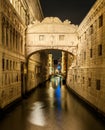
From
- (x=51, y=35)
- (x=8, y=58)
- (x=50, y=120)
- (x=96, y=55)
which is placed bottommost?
(x=50, y=120)

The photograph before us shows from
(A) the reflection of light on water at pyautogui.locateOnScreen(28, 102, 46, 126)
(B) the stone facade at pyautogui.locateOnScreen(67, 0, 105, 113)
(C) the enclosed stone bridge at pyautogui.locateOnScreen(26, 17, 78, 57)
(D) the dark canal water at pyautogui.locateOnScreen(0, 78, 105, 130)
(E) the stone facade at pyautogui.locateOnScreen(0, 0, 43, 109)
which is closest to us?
(D) the dark canal water at pyautogui.locateOnScreen(0, 78, 105, 130)

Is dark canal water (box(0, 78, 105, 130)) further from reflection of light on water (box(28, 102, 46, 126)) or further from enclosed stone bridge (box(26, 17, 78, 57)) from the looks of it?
enclosed stone bridge (box(26, 17, 78, 57))

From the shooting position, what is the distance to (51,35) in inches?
1065

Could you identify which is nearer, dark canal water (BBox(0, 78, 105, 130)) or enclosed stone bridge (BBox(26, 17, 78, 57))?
dark canal water (BBox(0, 78, 105, 130))

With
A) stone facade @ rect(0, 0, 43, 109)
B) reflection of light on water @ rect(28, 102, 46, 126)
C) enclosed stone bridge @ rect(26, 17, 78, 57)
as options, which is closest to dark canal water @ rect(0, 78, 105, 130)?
reflection of light on water @ rect(28, 102, 46, 126)

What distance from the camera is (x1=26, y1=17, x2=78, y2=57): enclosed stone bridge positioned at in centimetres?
2684

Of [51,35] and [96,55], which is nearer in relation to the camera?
[96,55]

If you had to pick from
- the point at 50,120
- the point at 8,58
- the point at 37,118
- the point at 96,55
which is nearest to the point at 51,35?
the point at 8,58

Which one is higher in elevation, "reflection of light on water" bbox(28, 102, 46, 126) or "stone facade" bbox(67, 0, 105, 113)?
"stone facade" bbox(67, 0, 105, 113)

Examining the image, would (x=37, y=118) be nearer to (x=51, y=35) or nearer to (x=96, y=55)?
(x=96, y=55)

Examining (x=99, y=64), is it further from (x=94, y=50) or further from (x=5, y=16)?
(x=5, y=16)

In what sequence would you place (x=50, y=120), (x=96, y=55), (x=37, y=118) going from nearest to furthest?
(x=50, y=120), (x=37, y=118), (x=96, y=55)

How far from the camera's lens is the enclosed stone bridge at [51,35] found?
88.1 feet

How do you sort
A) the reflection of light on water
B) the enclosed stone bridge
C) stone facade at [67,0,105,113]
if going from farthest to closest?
1. the enclosed stone bridge
2. stone facade at [67,0,105,113]
3. the reflection of light on water
